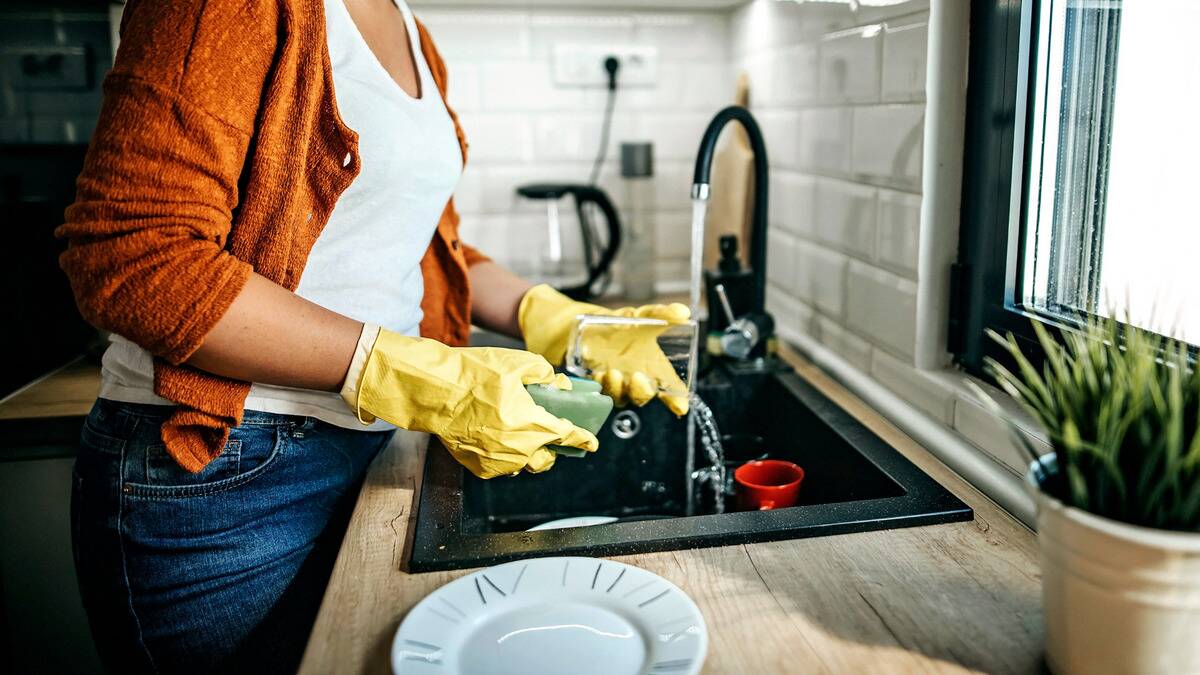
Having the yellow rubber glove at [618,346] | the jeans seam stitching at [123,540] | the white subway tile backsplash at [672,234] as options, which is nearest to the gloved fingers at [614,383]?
the yellow rubber glove at [618,346]

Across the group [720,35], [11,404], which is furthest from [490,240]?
[11,404]

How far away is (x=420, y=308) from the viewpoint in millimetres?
1227

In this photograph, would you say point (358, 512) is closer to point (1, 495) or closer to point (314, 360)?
point (314, 360)

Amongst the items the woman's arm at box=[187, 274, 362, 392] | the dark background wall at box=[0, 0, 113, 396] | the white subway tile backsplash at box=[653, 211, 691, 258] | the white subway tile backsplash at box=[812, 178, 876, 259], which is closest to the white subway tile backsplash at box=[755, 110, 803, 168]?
the white subway tile backsplash at box=[812, 178, 876, 259]

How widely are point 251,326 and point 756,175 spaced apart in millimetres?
795

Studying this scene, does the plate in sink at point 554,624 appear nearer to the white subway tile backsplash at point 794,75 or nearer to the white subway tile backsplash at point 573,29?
the white subway tile backsplash at point 794,75

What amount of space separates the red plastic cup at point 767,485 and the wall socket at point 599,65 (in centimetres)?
110

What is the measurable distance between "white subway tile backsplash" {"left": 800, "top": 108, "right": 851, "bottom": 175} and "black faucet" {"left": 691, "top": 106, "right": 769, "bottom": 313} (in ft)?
0.34

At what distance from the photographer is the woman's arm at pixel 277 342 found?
0.80 meters

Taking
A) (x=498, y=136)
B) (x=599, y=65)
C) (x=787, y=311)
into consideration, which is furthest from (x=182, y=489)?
(x=599, y=65)

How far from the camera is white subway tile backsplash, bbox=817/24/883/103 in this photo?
1170mm

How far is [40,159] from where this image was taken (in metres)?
1.49

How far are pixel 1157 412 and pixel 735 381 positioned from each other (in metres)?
0.83

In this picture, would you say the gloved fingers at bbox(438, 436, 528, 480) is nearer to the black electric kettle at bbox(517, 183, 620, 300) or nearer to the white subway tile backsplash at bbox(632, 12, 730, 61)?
the black electric kettle at bbox(517, 183, 620, 300)
